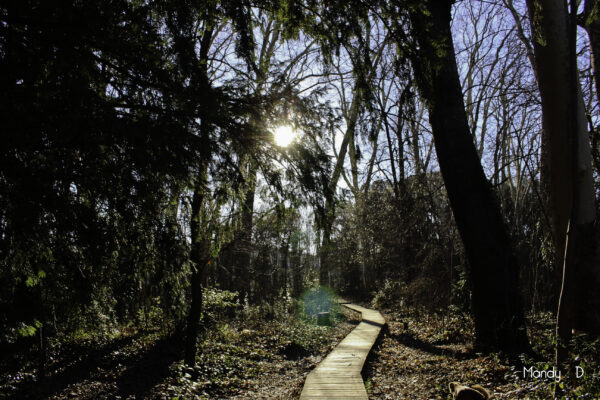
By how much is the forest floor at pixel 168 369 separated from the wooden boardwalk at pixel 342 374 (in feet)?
1.12

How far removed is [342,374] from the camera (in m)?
5.63

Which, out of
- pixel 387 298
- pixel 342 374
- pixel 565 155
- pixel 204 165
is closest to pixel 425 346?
pixel 342 374

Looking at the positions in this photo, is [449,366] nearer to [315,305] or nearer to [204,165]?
[204,165]

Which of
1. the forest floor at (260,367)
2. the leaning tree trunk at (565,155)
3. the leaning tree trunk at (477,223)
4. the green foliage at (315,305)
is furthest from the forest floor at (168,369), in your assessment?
the green foliage at (315,305)

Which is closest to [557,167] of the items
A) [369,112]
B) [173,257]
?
[369,112]

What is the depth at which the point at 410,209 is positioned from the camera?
9.16 metres

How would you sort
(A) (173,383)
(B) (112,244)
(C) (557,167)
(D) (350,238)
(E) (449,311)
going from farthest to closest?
(D) (350,238) → (E) (449,311) → (A) (173,383) → (C) (557,167) → (B) (112,244)

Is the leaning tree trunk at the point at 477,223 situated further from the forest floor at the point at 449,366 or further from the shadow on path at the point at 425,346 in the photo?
the shadow on path at the point at 425,346

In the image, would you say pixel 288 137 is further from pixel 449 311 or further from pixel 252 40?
pixel 449 311

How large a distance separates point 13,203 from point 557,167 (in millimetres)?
5088

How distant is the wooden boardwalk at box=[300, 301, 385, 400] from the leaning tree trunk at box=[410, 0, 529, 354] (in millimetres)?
1957

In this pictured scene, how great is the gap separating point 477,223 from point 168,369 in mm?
5616

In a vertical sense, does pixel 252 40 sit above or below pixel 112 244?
above

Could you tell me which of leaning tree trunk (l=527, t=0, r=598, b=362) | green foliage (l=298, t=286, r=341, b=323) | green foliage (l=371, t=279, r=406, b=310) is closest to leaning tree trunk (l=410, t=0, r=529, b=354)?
leaning tree trunk (l=527, t=0, r=598, b=362)
